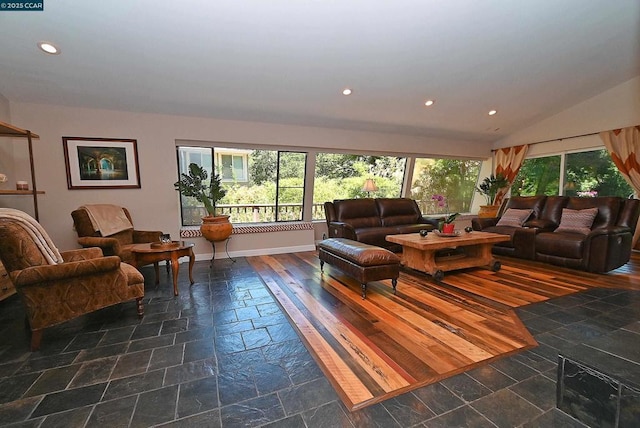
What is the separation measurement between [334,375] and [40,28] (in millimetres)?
3875

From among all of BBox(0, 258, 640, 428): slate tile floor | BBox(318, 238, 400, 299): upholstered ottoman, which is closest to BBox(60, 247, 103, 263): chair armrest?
BBox(0, 258, 640, 428): slate tile floor

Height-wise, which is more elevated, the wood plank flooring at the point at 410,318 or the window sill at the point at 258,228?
the window sill at the point at 258,228

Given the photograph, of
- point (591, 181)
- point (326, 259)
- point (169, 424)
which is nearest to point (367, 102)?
point (326, 259)

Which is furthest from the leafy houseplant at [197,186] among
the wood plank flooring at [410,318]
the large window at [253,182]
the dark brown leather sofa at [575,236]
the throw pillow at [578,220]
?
the throw pillow at [578,220]

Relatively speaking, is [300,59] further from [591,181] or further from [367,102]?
[591,181]

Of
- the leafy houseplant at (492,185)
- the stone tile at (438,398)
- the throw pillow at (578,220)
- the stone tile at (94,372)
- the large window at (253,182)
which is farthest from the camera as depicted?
the leafy houseplant at (492,185)

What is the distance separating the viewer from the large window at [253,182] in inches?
193

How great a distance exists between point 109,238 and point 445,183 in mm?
7069

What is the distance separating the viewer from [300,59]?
3.27 m

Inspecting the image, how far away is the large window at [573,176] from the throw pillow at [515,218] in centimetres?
192

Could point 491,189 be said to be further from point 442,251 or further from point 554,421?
point 554,421

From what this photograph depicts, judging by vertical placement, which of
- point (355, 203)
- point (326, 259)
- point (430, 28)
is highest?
point (430, 28)

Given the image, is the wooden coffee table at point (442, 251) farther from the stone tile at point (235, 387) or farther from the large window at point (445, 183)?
the large window at point (445, 183)

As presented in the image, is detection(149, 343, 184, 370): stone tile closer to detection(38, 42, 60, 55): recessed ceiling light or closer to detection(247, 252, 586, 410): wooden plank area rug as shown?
detection(247, 252, 586, 410): wooden plank area rug
